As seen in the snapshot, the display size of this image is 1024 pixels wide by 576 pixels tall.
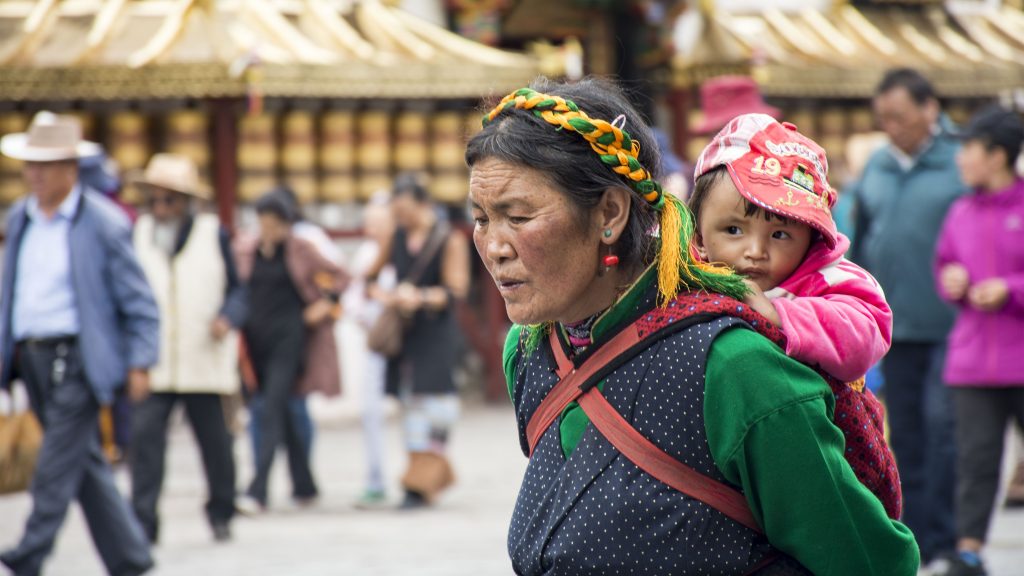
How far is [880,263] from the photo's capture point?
7.32 m

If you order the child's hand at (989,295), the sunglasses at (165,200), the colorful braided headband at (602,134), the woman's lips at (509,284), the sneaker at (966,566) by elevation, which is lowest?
the sneaker at (966,566)

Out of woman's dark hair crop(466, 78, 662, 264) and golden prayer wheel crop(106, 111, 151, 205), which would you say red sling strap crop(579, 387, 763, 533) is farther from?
golden prayer wheel crop(106, 111, 151, 205)

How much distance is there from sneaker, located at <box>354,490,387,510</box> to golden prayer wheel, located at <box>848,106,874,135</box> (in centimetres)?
922

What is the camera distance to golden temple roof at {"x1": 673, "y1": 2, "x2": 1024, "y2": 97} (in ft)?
51.6

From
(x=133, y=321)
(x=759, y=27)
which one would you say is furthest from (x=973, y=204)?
(x=759, y=27)

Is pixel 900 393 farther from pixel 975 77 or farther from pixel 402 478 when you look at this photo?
pixel 975 77

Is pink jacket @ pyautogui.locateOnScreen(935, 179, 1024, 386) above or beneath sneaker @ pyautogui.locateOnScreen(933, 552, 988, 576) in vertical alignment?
above

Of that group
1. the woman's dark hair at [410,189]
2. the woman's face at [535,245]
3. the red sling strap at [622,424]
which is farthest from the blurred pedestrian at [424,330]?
the woman's face at [535,245]

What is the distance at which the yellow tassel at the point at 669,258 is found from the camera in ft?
8.55

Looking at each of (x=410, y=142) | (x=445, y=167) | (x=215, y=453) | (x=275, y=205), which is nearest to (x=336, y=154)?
→ (x=410, y=142)

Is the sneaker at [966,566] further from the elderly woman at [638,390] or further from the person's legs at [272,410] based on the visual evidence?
the person's legs at [272,410]

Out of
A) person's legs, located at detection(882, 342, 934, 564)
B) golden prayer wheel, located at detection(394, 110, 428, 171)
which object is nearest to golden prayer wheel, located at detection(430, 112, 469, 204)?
golden prayer wheel, located at detection(394, 110, 428, 171)

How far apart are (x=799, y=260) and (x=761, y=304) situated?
258mm

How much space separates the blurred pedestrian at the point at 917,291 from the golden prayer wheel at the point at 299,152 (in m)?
8.16
